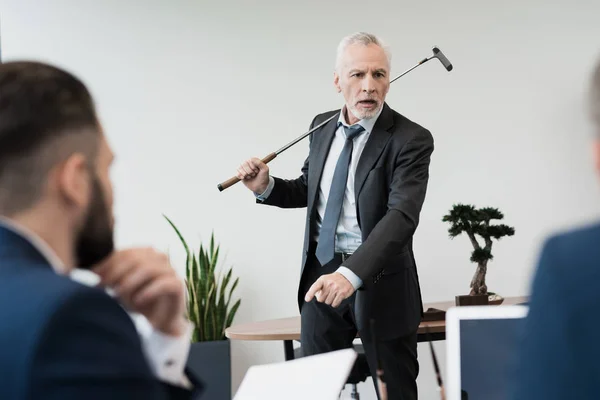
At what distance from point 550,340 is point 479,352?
0.78m

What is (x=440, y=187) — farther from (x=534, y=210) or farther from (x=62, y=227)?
(x=62, y=227)

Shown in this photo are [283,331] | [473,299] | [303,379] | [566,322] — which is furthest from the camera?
[473,299]

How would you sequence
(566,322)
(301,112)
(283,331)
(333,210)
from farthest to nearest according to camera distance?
(301,112)
(283,331)
(333,210)
(566,322)

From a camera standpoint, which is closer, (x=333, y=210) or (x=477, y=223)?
(x=333, y=210)

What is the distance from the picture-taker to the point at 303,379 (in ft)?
4.39

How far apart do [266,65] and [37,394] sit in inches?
171

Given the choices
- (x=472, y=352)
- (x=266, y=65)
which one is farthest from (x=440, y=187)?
(x=472, y=352)

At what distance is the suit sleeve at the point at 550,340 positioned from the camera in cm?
65

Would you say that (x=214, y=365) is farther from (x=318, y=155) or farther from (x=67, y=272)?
(x=67, y=272)

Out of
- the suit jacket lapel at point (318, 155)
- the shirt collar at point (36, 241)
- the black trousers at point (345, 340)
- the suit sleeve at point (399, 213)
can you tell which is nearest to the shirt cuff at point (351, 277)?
the suit sleeve at point (399, 213)

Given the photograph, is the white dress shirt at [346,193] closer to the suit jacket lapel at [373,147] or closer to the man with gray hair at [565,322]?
the suit jacket lapel at [373,147]

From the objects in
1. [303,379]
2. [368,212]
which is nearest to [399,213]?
[368,212]

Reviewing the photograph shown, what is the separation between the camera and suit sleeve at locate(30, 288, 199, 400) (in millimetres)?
645

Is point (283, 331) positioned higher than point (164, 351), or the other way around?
point (164, 351)
